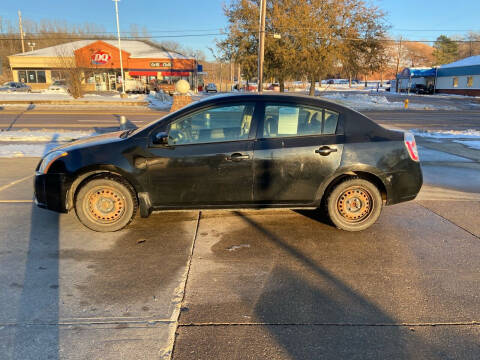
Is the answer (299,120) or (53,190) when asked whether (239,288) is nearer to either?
(299,120)

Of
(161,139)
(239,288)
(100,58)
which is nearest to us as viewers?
(239,288)

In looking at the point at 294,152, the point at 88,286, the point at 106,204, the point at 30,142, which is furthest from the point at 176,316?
the point at 30,142

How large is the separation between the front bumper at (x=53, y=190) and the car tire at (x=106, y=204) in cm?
16

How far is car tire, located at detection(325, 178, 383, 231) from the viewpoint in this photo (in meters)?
4.60

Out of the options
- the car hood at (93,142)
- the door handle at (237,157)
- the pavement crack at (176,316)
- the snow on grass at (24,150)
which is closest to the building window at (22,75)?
the snow on grass at (24,150)

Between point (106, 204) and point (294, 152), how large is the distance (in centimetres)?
237

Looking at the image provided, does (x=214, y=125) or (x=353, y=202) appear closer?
(x=214, y=125)

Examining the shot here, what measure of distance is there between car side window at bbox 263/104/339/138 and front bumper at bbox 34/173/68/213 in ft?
8.45

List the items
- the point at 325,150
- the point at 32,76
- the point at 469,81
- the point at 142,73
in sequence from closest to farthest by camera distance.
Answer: the point at 325,150
the point at 142,73
the point at 469,81
the point at 32,76

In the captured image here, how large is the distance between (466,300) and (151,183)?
3382 millimetres

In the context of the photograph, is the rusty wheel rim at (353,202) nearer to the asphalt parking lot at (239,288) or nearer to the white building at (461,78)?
the asphalt parking lot at (239,288)

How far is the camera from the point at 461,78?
52.1 m

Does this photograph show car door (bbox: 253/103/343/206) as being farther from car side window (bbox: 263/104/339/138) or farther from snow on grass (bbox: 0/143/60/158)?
snow on grass (bbox: 0/143/60/158)

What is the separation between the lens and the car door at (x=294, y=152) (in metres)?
4.41
